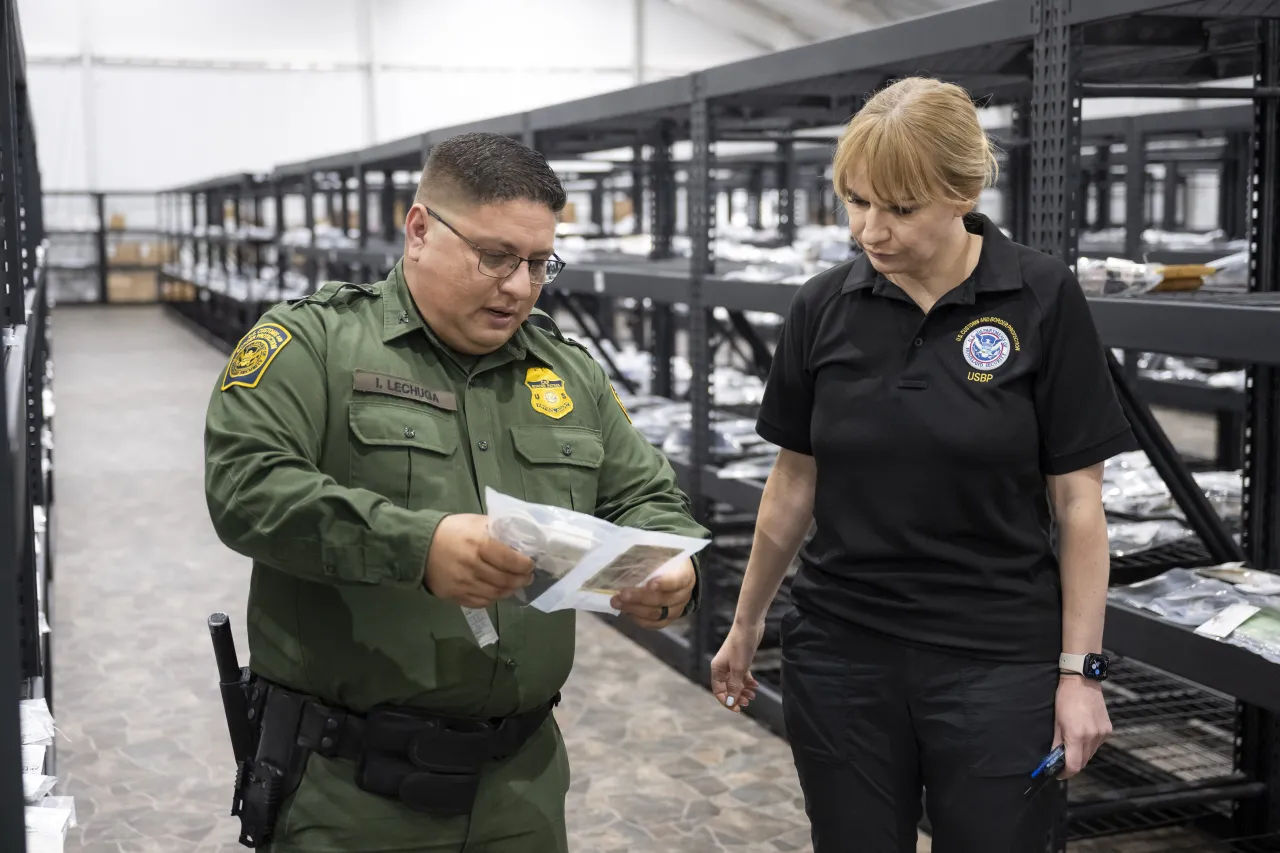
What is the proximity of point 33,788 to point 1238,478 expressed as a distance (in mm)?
3781

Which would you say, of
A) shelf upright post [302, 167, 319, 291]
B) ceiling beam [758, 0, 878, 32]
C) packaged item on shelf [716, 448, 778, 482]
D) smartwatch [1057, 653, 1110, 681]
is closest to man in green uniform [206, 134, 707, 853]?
smartwatch [1057, 653, 1110, 681]

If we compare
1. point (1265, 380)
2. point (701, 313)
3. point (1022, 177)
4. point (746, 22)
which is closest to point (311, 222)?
point (701, 313)

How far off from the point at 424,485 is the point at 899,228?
0.75 metres

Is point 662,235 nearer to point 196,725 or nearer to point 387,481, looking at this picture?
point 196,725

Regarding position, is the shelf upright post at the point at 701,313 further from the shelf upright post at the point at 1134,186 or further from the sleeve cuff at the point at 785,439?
the shelf upright post at the point at 1134,186

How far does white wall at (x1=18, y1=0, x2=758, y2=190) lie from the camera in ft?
67.2

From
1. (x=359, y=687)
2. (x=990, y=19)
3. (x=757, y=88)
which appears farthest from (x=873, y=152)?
(x=757, y=88)

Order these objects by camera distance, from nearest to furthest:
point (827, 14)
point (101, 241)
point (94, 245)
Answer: point (827, 14), point (101, 241), point (94, 245)

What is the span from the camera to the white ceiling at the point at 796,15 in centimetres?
1959

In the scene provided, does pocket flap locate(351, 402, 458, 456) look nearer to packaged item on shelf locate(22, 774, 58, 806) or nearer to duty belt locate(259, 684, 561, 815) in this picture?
duty belt locate(259, 684, 561, 815)

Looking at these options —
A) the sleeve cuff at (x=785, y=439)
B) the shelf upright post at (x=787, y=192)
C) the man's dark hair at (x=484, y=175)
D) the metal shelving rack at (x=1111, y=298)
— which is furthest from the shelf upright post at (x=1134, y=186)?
the man's dark hair at (x=484, y=175)

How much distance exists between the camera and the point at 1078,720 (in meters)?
1.90

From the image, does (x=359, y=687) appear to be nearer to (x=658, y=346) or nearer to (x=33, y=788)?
(x=33, y=788)

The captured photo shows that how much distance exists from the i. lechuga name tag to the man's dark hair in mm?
230
